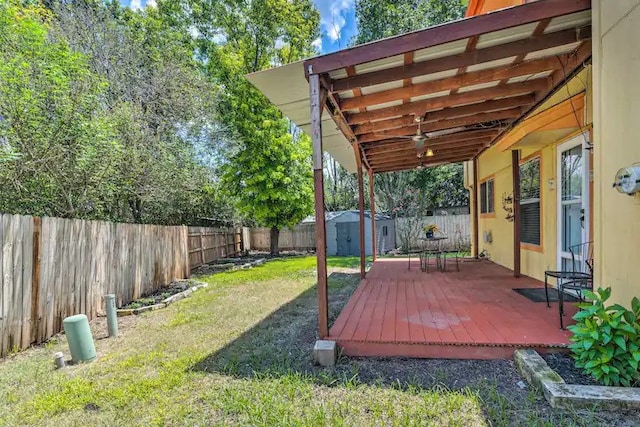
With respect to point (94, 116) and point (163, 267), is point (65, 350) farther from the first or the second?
point (94, 116)

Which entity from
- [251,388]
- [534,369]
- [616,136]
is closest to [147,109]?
[251,388]

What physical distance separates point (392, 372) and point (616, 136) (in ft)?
8.26

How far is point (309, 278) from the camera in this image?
805 cm

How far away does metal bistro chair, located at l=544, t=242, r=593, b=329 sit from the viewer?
3113 mm

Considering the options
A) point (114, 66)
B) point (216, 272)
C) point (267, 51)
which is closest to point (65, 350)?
point (216, 272)

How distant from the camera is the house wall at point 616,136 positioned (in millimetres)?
2285

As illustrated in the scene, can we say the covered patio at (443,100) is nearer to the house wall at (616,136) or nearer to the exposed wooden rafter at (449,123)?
the exposed wooden rafter at (449,123)

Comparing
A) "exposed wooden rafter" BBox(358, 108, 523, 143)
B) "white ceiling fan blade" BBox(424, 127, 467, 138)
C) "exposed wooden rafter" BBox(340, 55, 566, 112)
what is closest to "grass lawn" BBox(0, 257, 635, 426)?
"exposed wooden rafter" BBox(340, 55, 566, 112)

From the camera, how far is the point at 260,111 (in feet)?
41.1

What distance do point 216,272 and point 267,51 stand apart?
32.4 feet

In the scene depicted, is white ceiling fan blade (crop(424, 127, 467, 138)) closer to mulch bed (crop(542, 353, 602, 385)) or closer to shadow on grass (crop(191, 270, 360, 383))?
shadow on grass (crop(191, 270, 360, 383))

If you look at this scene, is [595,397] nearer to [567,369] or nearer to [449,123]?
[567,369]

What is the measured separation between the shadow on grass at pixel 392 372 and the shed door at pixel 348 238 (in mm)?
10537

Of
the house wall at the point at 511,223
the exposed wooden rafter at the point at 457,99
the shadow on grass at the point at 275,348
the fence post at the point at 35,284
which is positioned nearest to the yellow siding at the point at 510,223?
the house wall at the point at 511,223
